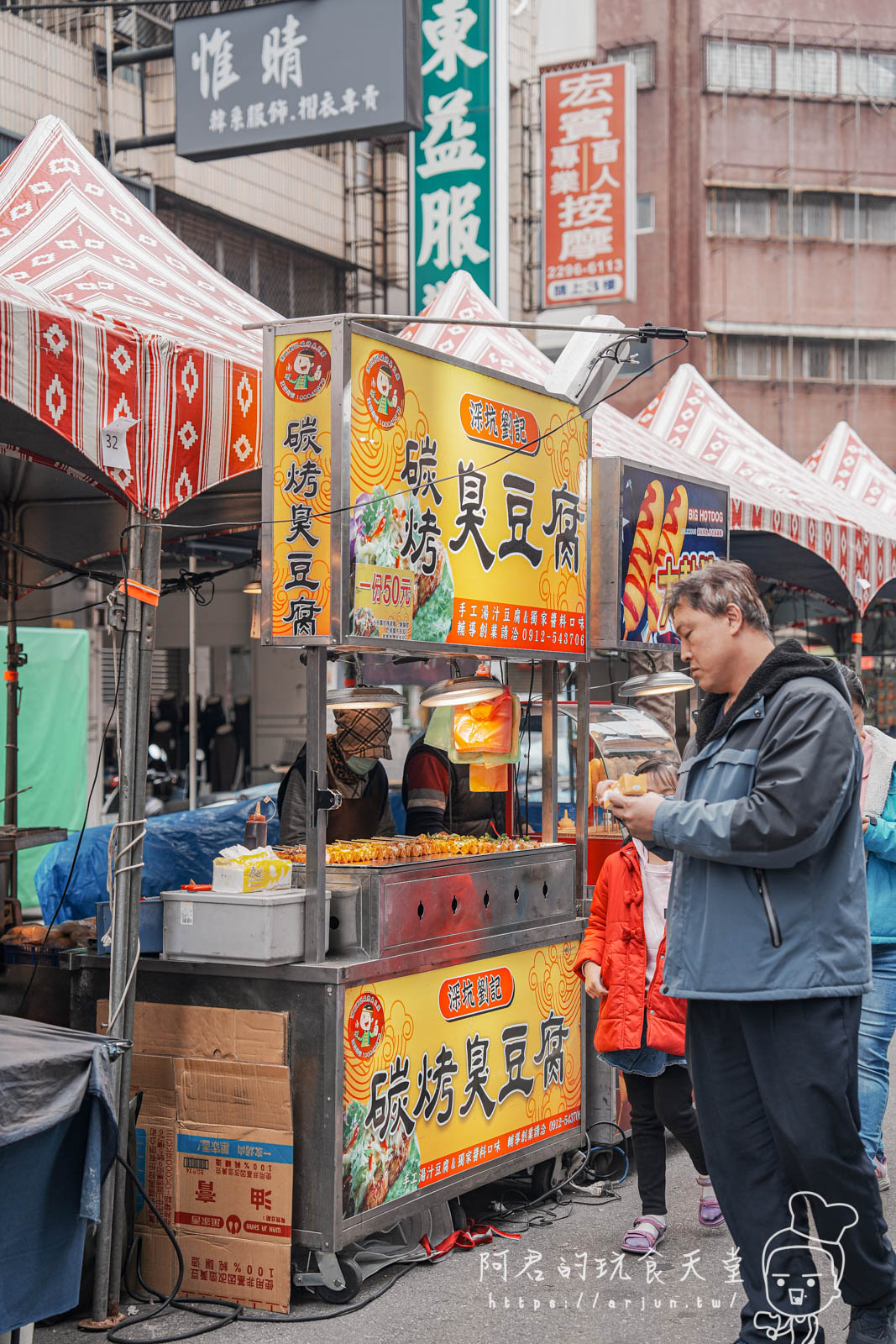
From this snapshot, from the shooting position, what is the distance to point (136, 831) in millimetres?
4715

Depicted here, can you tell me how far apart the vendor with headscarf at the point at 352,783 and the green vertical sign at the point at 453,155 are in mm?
9799

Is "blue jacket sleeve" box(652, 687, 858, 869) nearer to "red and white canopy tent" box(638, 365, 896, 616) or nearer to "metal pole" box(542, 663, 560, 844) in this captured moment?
"metal pole" box(542, 663, 560, 844)

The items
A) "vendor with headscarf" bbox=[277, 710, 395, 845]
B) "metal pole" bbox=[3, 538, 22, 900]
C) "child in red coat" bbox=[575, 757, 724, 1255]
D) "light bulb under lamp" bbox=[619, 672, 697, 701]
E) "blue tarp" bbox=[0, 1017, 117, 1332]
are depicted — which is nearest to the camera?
"blue tarp" bbox=[0, 1017, 117, 1332]

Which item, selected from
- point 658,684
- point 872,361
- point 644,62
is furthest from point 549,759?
point 644,62

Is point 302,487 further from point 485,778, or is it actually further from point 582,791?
point 485,778

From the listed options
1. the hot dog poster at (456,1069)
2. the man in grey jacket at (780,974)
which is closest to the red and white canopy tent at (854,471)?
the hot dog poster at (456,1069)

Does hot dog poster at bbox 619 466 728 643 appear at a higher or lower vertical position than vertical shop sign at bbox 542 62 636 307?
lower

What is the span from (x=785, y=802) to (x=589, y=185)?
18.7 m

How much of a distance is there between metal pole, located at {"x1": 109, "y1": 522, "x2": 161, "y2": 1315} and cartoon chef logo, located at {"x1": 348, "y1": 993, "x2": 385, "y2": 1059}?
0.71 m

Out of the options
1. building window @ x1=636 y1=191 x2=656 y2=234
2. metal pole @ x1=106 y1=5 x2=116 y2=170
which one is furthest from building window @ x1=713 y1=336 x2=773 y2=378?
metal pole @ x1=106 y1=5 x2=116 y2=170

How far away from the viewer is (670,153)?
31.1 metres

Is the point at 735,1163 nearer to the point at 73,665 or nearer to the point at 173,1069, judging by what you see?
the point at 173,1069

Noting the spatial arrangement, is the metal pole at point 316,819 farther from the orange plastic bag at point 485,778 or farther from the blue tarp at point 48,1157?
the orange plastic bag at point 485,778

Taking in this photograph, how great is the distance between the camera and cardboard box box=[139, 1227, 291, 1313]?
4566 millimetres
